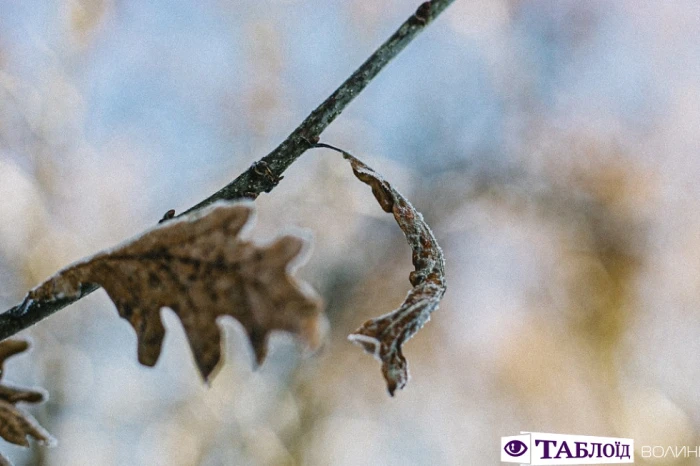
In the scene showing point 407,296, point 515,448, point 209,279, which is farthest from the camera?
point 515,448

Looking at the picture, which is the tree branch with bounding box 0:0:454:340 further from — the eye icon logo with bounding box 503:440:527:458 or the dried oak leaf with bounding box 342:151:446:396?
the eye icon logo with bounding box 503:440:527:458

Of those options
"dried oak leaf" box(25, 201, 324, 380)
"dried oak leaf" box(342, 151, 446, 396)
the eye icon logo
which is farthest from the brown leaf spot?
the eye icon logo

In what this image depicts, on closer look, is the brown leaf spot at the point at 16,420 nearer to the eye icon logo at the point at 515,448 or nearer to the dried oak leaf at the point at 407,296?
the dried oak leaf at the point at 407,296

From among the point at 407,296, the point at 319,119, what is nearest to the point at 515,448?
the point at 407,296

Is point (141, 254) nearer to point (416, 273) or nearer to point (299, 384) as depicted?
point (416, 273)

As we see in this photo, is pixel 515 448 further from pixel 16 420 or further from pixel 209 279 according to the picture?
pixel 209 279

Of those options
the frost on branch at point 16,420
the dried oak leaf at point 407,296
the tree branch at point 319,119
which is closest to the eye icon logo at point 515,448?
the dried oak leaf at point 407,296
